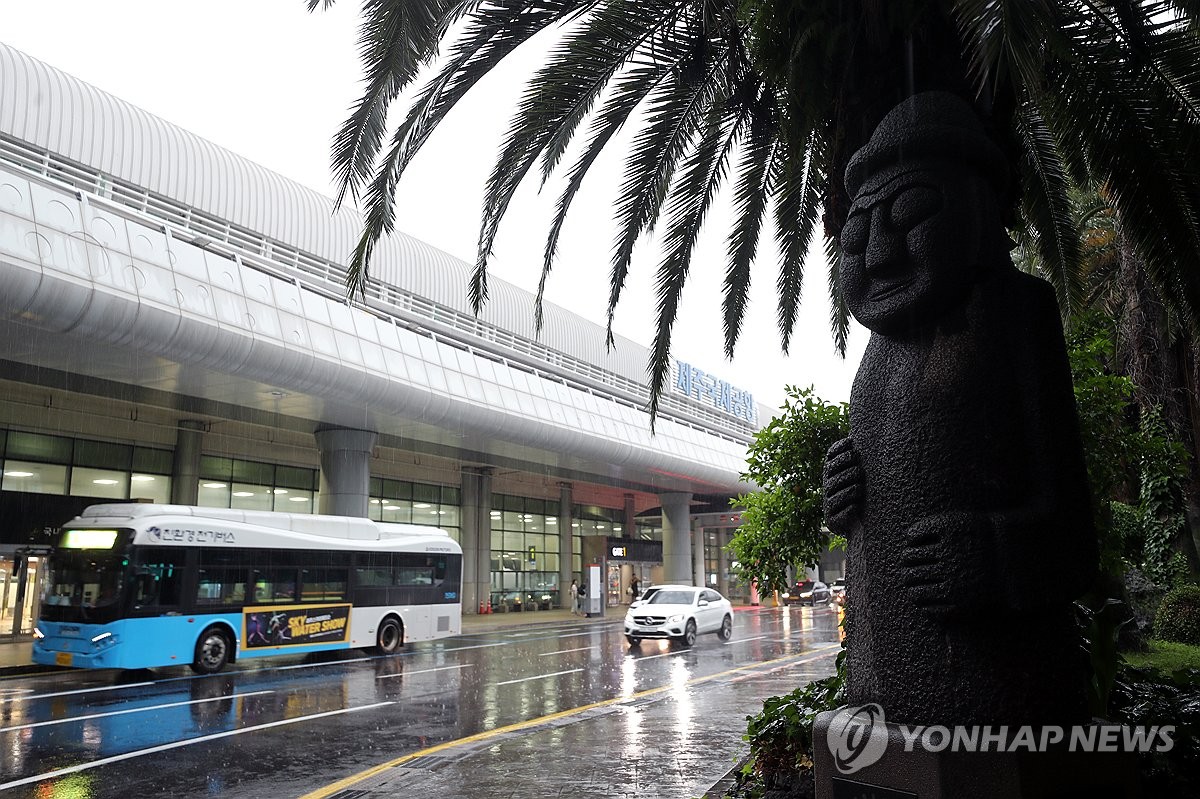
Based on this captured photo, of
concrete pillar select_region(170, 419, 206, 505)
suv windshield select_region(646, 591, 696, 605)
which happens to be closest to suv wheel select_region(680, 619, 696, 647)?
suv windshield select_region(646, 591, 696, 605)

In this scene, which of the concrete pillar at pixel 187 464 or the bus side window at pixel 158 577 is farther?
the concrete pillar at pixel 187 464

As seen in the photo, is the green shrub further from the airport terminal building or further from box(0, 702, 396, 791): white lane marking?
the airport terminal building

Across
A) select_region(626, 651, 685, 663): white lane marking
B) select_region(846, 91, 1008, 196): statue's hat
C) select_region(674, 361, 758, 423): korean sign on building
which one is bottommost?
select_region(626, 651, 685, 663): white lane marking

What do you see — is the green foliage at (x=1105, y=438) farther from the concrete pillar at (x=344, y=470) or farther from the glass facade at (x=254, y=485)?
the glass facade at (x=254, y=485)

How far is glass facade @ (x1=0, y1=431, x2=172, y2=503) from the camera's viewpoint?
24250 mm

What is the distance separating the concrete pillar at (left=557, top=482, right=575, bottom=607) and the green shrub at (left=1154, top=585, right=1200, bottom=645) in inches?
1195

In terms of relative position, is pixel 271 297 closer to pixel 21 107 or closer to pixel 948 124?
pixel 21 107

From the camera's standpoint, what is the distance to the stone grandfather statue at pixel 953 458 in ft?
11.8

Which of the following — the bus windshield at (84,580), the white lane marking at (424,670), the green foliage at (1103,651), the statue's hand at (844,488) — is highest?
the statue's hand at (844,488)

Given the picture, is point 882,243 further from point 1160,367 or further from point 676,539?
point 676,539

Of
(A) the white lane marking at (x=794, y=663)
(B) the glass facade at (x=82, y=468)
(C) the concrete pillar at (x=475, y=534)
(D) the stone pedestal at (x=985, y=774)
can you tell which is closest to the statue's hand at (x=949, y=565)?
(D) the stone pedestal at (x=985, y=774)

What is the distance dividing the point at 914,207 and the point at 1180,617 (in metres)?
15.1

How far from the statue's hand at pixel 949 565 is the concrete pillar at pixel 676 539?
3586 cm

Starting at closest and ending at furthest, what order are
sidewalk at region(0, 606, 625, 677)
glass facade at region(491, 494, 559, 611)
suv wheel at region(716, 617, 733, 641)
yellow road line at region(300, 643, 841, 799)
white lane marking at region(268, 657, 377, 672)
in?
yellow road line at region(300, 643, 841, 799)
sidewalk at region(0, 606, 625, 677)
white lane marking at region(268, 657, 377, 672)
suv wheel at region(716, 617, 733, 641)
glass facade at region(491, 494, 559, 611)
